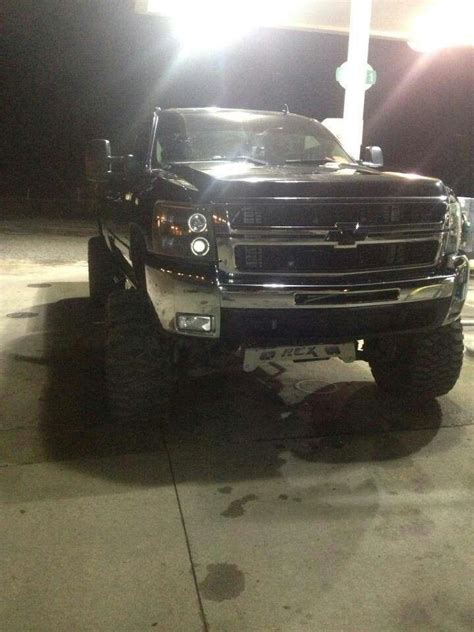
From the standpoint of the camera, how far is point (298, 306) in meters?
3.61

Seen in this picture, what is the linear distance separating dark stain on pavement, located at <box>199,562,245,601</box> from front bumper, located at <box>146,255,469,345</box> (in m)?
1.26

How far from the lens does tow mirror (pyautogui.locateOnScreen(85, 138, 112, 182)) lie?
5.09 m

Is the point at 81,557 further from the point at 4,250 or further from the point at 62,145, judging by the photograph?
the point at 62,145

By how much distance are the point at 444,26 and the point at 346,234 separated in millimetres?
10006

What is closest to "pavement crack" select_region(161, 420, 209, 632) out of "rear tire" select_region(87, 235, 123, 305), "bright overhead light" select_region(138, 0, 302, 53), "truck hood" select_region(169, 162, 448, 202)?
"truck hood" select_region(169, 162, 448, 202)

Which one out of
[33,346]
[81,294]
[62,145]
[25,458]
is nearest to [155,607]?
[25,458]

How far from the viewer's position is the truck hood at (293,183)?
139 inches

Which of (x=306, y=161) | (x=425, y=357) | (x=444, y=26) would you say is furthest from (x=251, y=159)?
(x=444, y=26)

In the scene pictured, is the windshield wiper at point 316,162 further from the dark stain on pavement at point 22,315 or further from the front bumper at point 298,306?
the dark stain on pavement at point 22,315

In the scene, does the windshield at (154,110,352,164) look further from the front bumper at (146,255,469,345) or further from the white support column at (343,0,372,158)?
the white support column at (343,0,372,158)

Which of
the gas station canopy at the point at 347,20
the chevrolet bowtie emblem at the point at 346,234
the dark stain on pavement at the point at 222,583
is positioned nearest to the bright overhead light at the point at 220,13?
the gas station canopy at the point at 347,20

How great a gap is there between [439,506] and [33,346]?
4.05 m

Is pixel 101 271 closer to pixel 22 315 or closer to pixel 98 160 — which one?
pixel 22 315

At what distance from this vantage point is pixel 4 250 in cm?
1227
